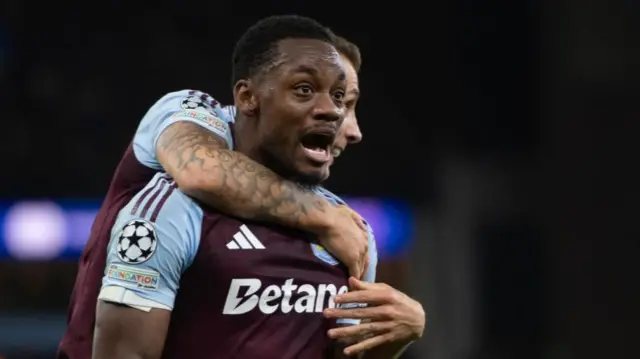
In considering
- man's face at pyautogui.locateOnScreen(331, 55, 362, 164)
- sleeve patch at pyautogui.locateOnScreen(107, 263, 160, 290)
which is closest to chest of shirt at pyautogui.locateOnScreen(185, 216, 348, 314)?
sleeve patch at pyautogui.locateOnScreen(107, 263, 160, 290)

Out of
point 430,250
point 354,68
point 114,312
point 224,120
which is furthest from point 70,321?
point 430,250

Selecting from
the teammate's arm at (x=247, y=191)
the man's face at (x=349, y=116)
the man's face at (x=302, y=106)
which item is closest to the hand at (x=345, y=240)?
the teammate's arm at (x=247, y=191)

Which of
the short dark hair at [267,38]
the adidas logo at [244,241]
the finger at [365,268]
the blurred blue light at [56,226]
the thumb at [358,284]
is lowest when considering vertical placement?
the thumb at [358,284]

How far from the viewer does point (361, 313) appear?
2.26 m

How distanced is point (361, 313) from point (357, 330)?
35 mm

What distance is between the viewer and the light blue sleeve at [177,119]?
8.07 feet

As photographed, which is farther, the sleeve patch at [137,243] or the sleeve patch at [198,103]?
the sleeve patch at [198,103]

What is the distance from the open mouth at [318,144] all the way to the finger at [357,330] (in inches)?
13.1

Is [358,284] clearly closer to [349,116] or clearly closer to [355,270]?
[355,270]

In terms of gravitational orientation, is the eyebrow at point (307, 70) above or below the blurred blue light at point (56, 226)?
below

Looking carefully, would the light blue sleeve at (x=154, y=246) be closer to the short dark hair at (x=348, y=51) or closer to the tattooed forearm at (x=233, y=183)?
the tattooed forearm at (x=233, y=183)

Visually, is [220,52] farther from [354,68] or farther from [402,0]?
[354,68]

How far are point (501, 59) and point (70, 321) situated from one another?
19.4ft

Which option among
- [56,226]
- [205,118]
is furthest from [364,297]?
[56,226]
